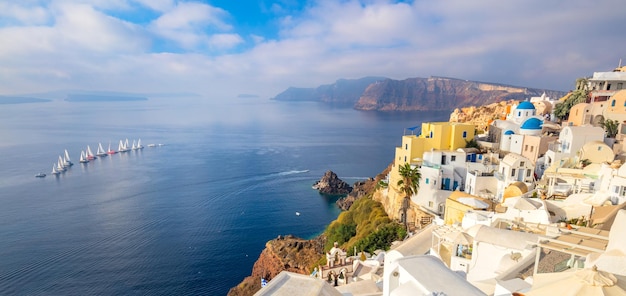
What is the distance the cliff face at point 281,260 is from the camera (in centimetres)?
2964

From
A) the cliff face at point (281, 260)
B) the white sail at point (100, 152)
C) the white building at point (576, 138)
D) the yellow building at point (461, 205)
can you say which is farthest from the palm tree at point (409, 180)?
the white sail at point (100, 152)

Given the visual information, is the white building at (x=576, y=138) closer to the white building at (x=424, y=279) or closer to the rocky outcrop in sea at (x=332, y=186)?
the white building at (x=424, y=279)

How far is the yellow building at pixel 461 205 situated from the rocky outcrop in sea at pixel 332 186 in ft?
109

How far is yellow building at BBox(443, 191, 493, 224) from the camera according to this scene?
66.7 ft

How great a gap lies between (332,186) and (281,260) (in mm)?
25234

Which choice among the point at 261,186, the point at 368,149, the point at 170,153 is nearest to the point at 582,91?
the point at 261,186

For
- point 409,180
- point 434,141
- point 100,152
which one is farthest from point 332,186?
point 100,152

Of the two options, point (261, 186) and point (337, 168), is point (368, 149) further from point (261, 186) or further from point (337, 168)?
point (261, 186)

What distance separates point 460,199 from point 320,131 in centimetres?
10689

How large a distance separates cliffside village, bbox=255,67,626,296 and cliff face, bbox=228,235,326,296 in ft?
22.2

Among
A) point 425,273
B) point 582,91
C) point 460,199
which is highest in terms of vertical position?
point 582,91

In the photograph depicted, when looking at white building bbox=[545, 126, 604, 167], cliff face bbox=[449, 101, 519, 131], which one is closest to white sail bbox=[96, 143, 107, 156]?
Answer: cliff face bbox=[449, 101, 519, 131]

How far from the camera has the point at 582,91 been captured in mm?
35781

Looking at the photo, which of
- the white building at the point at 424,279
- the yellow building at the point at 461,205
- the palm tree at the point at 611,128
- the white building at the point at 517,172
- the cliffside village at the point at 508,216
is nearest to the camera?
the white building at the point at 424,279
